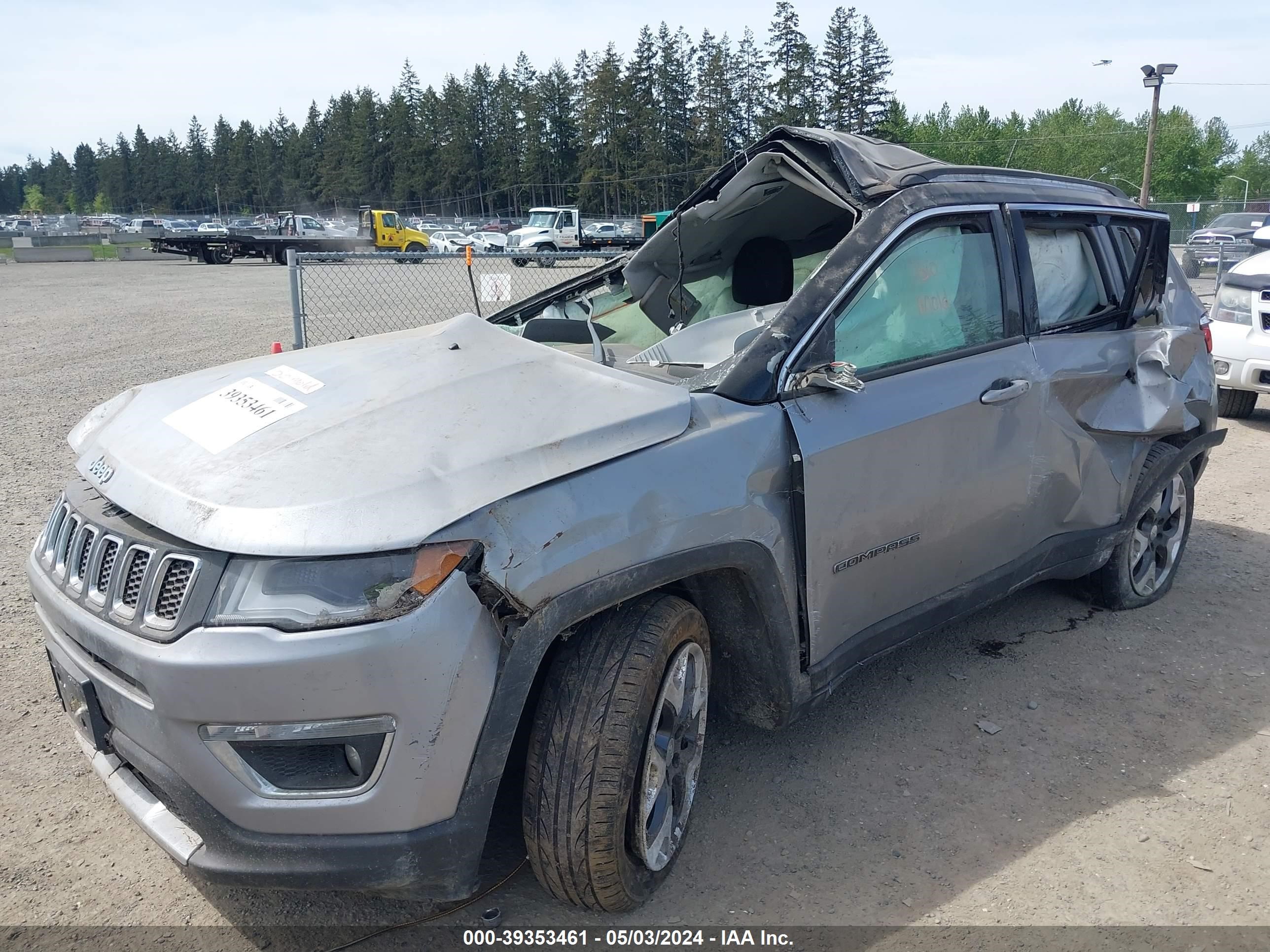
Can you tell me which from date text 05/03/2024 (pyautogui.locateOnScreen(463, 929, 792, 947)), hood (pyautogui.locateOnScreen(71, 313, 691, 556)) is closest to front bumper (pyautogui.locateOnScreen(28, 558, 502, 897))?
hood (pyautogui.locateOnScreen(71, 313, 691, 556))

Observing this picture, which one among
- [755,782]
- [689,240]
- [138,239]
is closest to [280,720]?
[755,782]

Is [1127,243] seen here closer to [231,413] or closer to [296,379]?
[296,379]

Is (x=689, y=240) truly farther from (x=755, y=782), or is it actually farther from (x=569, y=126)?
(x=569, y=126)

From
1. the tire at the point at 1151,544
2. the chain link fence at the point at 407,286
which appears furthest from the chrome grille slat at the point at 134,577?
the chain link fence at the point at 407,286

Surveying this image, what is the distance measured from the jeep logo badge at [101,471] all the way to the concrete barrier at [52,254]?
42762mm

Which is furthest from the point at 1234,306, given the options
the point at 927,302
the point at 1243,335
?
the point at 927,302

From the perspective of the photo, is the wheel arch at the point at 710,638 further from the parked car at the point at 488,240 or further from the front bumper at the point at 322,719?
the parked car at the point at 488,240

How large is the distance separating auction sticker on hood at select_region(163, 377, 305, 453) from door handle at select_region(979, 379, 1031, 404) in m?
2.20

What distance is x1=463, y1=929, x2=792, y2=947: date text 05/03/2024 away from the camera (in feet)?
8.02

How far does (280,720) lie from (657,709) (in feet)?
2.99

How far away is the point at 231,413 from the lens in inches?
102

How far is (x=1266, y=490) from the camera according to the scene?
6.66 metres

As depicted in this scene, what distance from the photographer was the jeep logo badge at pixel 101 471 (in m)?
2.49

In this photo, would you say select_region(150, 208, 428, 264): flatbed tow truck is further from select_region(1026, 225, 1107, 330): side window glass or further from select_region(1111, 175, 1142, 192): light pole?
select_region(1111, 175, 1142, 192): light pole
